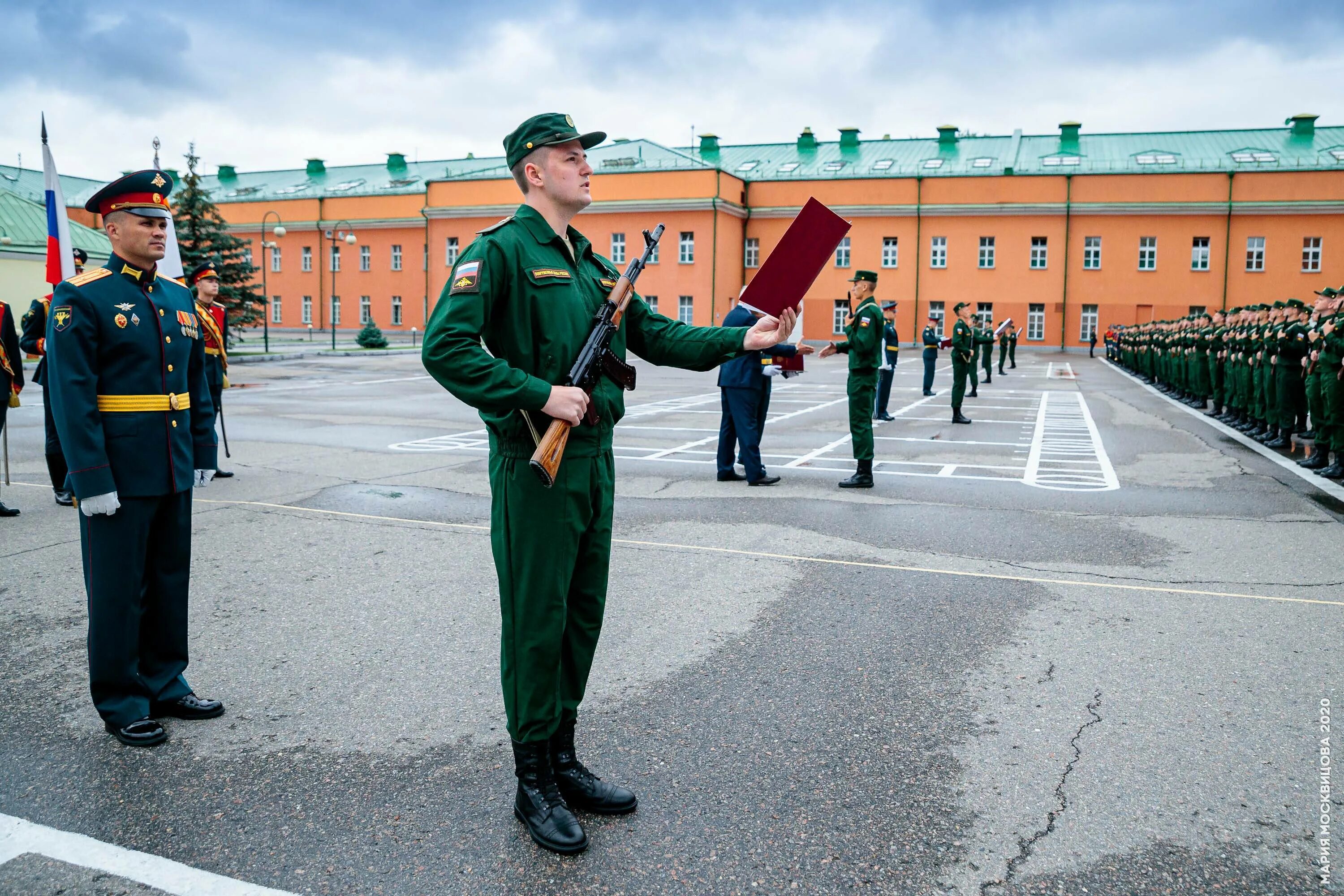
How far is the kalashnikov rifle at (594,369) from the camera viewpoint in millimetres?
3059

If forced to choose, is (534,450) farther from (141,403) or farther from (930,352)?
(930,352)

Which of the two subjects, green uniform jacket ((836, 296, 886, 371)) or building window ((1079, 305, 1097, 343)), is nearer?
green uniform jacket ((836, 296, 886, 371))

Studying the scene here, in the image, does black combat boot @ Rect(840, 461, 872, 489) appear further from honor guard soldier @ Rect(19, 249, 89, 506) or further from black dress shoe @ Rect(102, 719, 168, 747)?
black dress shoe @ Rect(102, 719, 168, 747)

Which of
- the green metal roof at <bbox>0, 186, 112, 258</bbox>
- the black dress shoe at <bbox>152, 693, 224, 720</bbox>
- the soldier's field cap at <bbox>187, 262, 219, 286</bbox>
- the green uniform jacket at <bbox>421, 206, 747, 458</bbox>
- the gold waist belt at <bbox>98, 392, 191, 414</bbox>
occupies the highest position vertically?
the green metal roof at <bbox>0, 186, 112, 258</bbox>

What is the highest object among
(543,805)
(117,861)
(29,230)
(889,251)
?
(889,251)

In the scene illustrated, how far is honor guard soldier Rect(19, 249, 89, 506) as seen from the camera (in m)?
7.93

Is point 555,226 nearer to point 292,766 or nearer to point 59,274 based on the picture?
point 292,766

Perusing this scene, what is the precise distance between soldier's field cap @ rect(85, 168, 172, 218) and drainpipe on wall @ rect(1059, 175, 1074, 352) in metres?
53.1

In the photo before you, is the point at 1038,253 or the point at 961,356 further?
the point at 1038,253

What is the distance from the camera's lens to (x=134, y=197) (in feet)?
13.1

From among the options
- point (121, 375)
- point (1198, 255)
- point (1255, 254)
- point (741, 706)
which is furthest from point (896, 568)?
point (1255, 254)

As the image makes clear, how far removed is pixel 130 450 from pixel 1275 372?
49.0 ft

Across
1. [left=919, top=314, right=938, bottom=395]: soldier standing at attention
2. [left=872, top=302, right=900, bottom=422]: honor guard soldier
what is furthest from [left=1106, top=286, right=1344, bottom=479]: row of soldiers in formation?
[left=872, top=302, right=900, bottom=422]: honor guard soldier

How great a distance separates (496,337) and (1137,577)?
5108 mm
